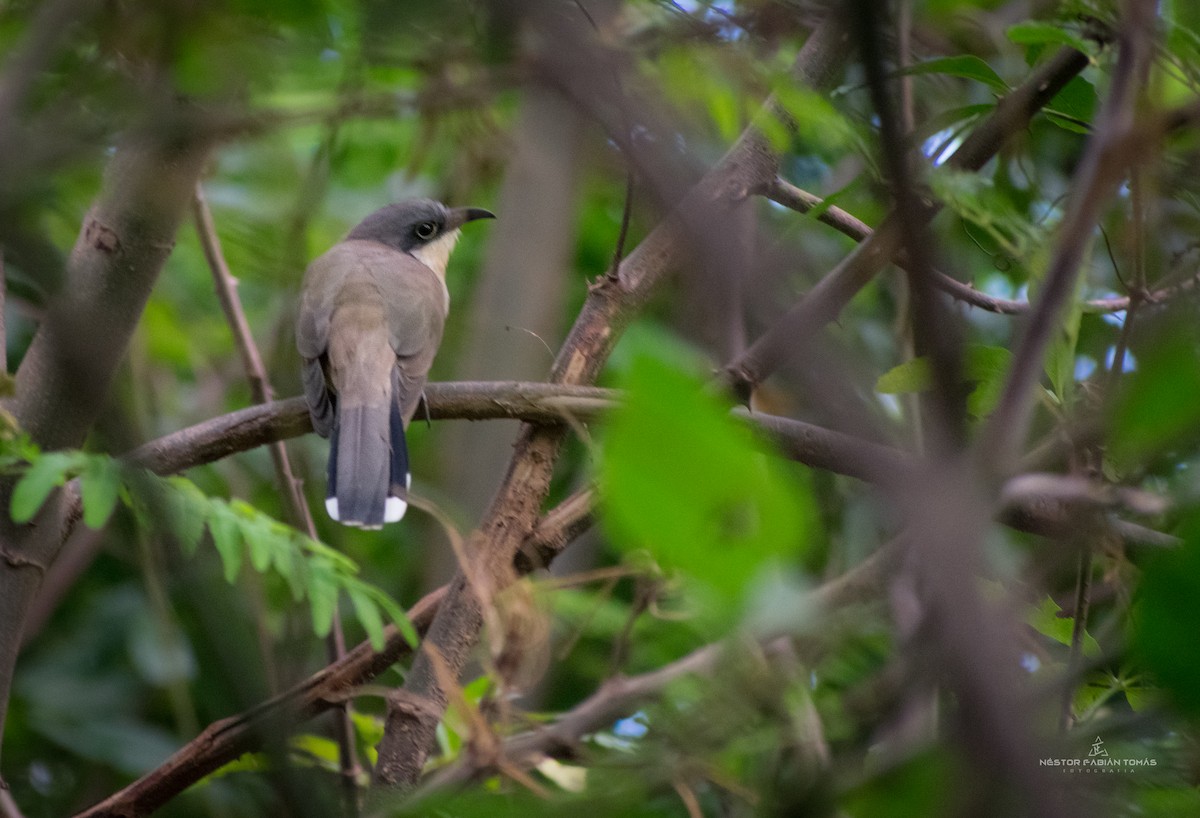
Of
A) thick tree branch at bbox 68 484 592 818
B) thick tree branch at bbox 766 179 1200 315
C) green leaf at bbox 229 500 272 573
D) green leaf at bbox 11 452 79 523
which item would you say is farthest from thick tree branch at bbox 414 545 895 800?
green leaf at bbox 11 452 79 523

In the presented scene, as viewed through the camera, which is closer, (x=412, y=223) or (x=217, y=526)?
(x=217, y=526)

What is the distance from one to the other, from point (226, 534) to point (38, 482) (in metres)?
0.38

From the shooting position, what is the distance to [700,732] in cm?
125

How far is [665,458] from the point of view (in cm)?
94

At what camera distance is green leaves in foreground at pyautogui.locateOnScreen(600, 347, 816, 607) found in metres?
0.92

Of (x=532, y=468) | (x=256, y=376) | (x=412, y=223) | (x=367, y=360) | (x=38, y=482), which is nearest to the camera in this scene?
(x=38, y=482)

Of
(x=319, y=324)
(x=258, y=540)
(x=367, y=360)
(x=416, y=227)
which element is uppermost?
(x=416, y=227)

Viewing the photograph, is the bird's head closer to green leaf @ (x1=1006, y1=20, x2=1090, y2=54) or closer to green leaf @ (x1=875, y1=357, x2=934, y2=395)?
green leaf @ (x1=875, y1=357, x2=934, y2=395)

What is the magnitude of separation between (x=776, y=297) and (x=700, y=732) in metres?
0.48

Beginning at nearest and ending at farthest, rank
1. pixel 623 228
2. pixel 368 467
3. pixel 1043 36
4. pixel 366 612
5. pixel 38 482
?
pixel 1043 36 → pixel 38 482 → pixel 366 612 → pixel 623 228 → pixel 368 467

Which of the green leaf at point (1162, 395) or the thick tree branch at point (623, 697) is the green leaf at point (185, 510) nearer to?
the thick tree branch at point (623, 697)

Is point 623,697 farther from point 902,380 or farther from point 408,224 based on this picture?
point 408,224

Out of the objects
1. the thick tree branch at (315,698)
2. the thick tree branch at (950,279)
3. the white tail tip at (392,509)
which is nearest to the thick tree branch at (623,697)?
the thick tree branch at (315,698)

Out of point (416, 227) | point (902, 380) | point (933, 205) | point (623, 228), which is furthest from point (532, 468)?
point (416, 227)
